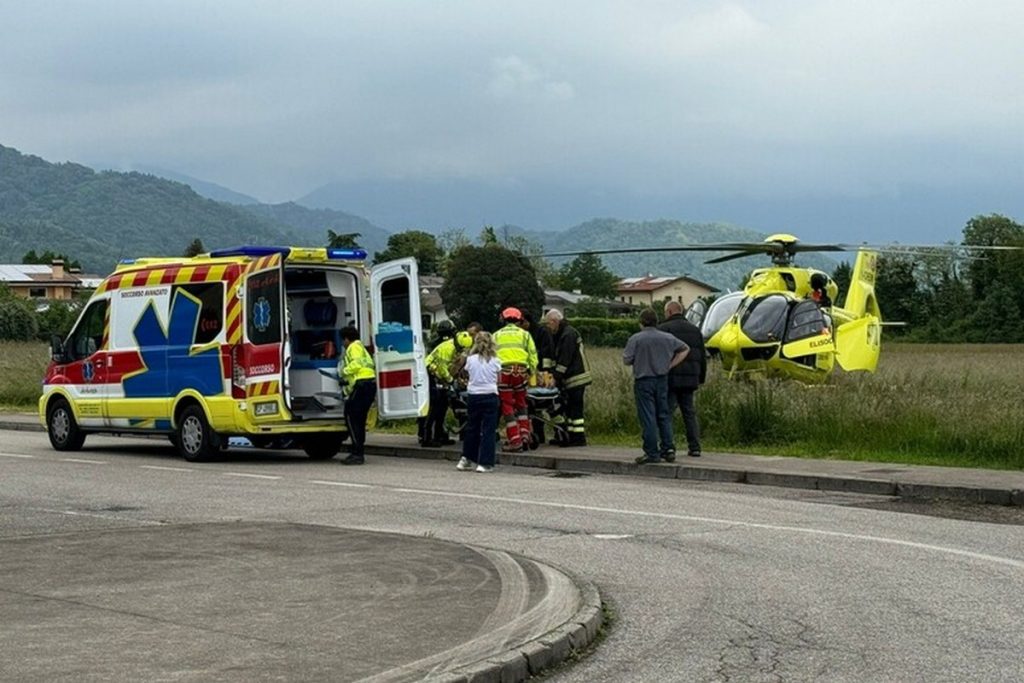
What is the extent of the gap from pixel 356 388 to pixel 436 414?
2.32 m

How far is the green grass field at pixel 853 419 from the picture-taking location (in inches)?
758

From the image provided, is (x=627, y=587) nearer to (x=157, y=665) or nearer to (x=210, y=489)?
(x=157, y=665)

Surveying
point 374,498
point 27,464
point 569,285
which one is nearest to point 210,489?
point 374,498

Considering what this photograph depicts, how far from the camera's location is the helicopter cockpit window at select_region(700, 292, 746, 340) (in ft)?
98.4

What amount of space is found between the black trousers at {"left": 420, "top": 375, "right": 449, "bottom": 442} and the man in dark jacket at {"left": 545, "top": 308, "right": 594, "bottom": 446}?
1.69 metres

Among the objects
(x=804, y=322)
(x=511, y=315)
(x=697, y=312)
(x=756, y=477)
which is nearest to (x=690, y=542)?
(x=756, y=477)

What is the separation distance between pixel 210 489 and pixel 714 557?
23.3 feet

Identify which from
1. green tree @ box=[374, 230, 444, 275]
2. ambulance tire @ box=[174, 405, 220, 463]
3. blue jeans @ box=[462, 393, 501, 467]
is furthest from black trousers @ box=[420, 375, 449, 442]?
green tree @ box=[374, 230, 444, 275]

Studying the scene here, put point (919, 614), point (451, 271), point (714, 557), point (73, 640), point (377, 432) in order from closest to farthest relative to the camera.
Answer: point (73, 640), point (919, 614), point (714, 557), point (377, 432), point (451, 271)

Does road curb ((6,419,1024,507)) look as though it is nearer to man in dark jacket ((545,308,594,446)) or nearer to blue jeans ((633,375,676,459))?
blue jeans ((633,375,676,459))

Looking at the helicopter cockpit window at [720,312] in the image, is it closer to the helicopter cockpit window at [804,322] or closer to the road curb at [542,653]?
the helicopter cockpit window at [804,322]

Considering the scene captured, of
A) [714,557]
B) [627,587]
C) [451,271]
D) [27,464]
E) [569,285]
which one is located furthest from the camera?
[569,285]

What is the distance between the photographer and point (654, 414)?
62.9ft

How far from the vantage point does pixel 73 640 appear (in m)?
7.82
